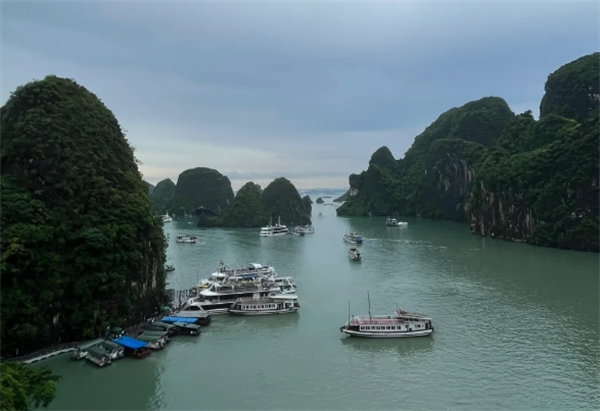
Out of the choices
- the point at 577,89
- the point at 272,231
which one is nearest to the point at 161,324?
the point at 272,231

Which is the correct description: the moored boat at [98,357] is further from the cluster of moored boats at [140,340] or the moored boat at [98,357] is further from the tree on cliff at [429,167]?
the tree on cliff at [429,167]

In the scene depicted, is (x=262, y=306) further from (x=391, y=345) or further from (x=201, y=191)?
(x=201, y=191)

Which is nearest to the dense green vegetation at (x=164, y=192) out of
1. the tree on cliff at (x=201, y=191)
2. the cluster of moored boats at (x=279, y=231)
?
the tree on cliff at (x=201, y=191)

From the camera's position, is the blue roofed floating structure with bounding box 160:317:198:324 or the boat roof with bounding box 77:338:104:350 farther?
the blue roofed floating structure with bounding box 160:317:198:324

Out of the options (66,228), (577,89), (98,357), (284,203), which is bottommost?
(98,357)

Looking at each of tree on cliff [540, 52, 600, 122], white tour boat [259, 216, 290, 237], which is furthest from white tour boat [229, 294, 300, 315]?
tree on cliff [540, 52, 600, 122]

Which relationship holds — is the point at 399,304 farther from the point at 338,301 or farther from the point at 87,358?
the point at 87,358

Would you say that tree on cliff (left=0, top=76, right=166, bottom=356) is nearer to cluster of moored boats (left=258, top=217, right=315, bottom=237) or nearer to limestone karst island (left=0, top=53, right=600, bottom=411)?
limestone karst island (left=0, top=53, right=600, bottom=411)
